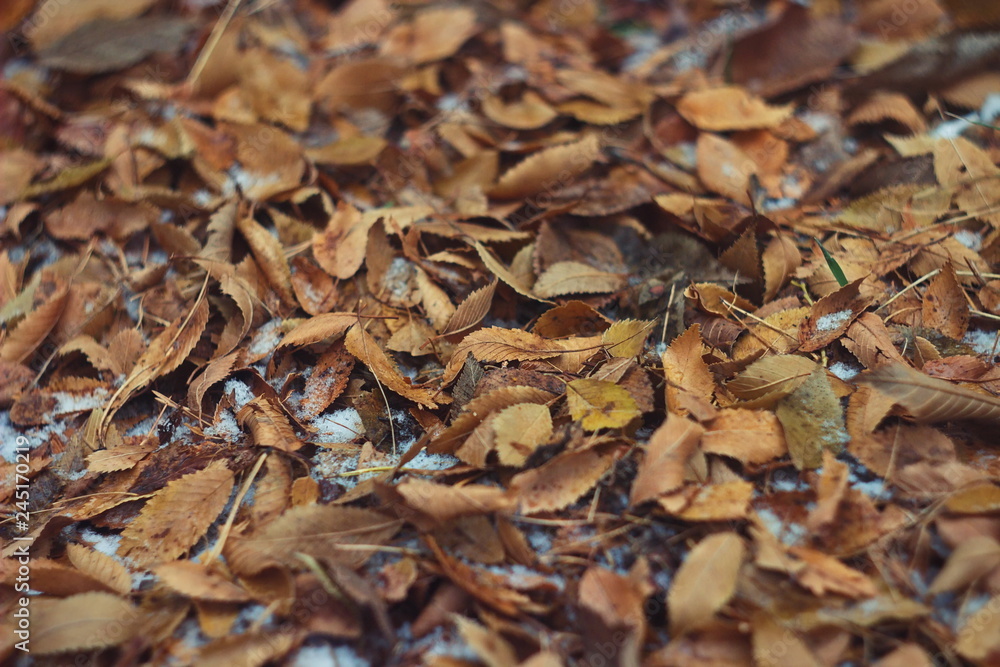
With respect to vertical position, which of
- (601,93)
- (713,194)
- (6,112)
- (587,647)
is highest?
(6,112)

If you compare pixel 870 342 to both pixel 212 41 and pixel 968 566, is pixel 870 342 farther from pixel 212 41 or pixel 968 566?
pixel 212 41

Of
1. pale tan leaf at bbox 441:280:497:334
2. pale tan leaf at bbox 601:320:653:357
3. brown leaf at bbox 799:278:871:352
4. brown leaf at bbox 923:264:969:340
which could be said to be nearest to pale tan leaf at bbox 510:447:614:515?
pale tan leaf at bbox 601:320:653:357

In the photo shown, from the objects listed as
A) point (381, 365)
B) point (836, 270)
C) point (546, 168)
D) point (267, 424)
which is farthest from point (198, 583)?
point (836, 270)

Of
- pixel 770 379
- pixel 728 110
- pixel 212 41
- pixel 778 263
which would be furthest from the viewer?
pixel 212 41

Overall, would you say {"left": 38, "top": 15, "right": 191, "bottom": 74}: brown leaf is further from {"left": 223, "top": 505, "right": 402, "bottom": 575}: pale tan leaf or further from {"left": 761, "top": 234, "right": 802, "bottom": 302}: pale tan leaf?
{"left": 761, "top": 234, "right": 802, "bottom": 302}: pale tan leaf

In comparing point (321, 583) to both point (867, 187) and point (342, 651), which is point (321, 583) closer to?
point (342, 651)

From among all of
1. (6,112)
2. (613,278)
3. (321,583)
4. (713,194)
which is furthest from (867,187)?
(6,112)
